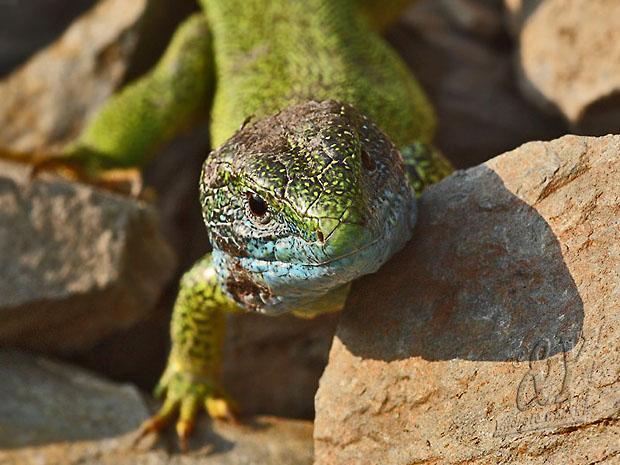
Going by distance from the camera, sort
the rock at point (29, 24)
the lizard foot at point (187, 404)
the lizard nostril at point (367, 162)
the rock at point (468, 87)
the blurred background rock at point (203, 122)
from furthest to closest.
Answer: the rock at point (29, 24)
the rock at point (468, 87)
the blurred background rock at point (203, 122)
the lizard foot at point (187, 404)
the lizard nostril at point (367, 162)

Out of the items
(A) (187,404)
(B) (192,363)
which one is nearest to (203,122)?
(B) (192,363)

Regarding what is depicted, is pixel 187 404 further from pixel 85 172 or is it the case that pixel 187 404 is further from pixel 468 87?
pixel 468 87

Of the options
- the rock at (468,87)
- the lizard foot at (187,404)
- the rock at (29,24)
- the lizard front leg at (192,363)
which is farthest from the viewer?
the rock at (29,24)

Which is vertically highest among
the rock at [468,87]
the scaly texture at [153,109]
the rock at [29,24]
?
the rock at [29,24]

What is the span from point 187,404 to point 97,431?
16.6 inches

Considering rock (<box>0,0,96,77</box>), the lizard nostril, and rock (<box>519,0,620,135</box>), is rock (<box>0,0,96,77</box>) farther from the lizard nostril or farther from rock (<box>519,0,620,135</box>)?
the lizard nostril

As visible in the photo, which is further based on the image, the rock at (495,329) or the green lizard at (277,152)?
the green lizard at (277,152)

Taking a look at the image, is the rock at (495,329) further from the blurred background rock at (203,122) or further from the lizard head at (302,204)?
the blurred background rock at (203,122)

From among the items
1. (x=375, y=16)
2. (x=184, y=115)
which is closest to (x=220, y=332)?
(x=184, y=115)

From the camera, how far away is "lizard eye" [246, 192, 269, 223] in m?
2.29

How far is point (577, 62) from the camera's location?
14.8 ft

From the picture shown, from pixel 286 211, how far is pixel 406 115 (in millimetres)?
1892

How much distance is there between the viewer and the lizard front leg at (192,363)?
3.27 meters

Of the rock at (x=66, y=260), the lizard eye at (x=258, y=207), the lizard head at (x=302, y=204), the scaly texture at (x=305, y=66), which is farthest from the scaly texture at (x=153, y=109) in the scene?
the lizard eye at (x=258, y=207)
